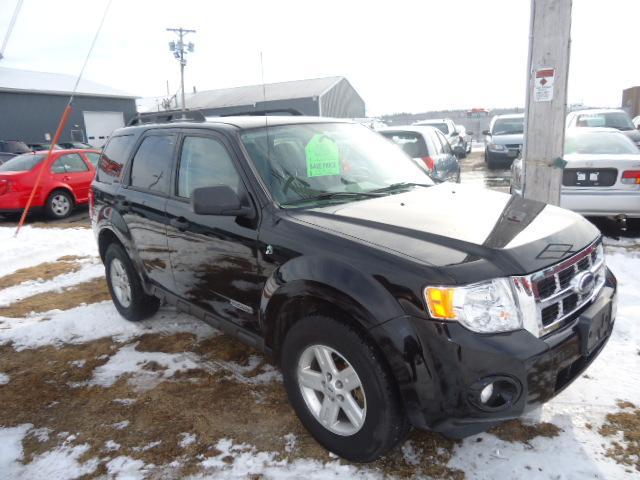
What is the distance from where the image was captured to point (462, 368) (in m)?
1.98

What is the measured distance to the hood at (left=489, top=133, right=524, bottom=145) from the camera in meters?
14.5

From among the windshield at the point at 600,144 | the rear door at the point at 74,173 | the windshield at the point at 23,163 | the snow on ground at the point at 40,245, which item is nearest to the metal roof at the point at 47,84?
the windshield at the point at 23,163

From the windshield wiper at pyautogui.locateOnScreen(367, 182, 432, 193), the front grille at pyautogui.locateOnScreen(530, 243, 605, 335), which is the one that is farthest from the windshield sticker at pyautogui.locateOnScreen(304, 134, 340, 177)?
the front grille at pyautogui.locateOnScreen(530, 243, 605, 335)

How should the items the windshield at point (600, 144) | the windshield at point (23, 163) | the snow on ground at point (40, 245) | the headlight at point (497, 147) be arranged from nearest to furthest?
the windshield at point (600, 144), the snow on ground at point (40, 245), the windshield at point (23, 163), the headlight at point (497, 147)

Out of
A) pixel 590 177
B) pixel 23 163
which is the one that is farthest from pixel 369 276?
pixel 23 163

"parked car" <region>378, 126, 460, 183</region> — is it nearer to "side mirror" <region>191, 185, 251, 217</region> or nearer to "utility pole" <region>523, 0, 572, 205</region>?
"utility pole" <region>523, 0, 572, 205</region>

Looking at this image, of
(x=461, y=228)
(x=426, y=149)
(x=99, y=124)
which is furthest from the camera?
(x=99, y=124)

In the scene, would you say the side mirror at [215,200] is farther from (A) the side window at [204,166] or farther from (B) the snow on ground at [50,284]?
(B) the snow on ground at [50,284]

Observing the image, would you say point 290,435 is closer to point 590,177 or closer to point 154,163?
point 154,163

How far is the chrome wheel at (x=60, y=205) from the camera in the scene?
10336mm

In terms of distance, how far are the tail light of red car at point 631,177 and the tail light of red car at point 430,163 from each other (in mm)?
2693

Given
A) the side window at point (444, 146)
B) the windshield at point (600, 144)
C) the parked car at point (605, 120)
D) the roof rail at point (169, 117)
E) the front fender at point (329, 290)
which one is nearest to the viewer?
the front fender at point (329, 290)

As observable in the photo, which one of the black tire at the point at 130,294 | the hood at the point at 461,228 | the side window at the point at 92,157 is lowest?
the black tire at the point at 130,294

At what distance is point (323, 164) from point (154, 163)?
1.53 meters
